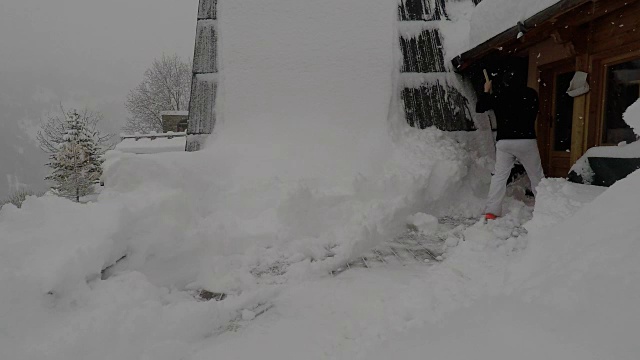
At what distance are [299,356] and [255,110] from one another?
4.18 m

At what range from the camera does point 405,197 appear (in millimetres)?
4547

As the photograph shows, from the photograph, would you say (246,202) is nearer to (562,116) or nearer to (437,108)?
(437,108)

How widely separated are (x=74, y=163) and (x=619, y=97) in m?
25.1

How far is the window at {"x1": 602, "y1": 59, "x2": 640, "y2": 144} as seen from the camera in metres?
4.06

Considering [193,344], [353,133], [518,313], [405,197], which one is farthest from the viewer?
[353,133]

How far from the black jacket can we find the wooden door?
1.67m

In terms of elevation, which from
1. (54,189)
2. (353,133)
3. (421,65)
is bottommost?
(54,189)

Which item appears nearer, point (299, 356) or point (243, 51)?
point (299, 356)

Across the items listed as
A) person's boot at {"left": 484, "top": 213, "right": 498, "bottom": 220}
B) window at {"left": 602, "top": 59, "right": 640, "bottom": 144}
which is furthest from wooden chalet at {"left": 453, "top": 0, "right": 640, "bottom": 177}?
person's boot at {"left": 484, "top": 213, "right": 498, "bottom": 220}

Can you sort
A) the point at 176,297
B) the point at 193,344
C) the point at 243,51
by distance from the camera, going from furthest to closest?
1. the point at 243,51
2. the point at 176,297
3. the point at 193,344

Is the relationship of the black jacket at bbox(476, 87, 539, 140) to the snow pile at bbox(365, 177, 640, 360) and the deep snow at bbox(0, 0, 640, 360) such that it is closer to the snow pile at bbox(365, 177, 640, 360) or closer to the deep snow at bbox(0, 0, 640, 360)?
the deep snow at bbox(0, 0, 640, 360)

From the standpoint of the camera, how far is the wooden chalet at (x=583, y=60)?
3791 mm

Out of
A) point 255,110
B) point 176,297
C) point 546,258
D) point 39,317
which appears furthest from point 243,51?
point 546,258

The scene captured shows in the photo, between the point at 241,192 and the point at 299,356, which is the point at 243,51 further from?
the point at 299,356
